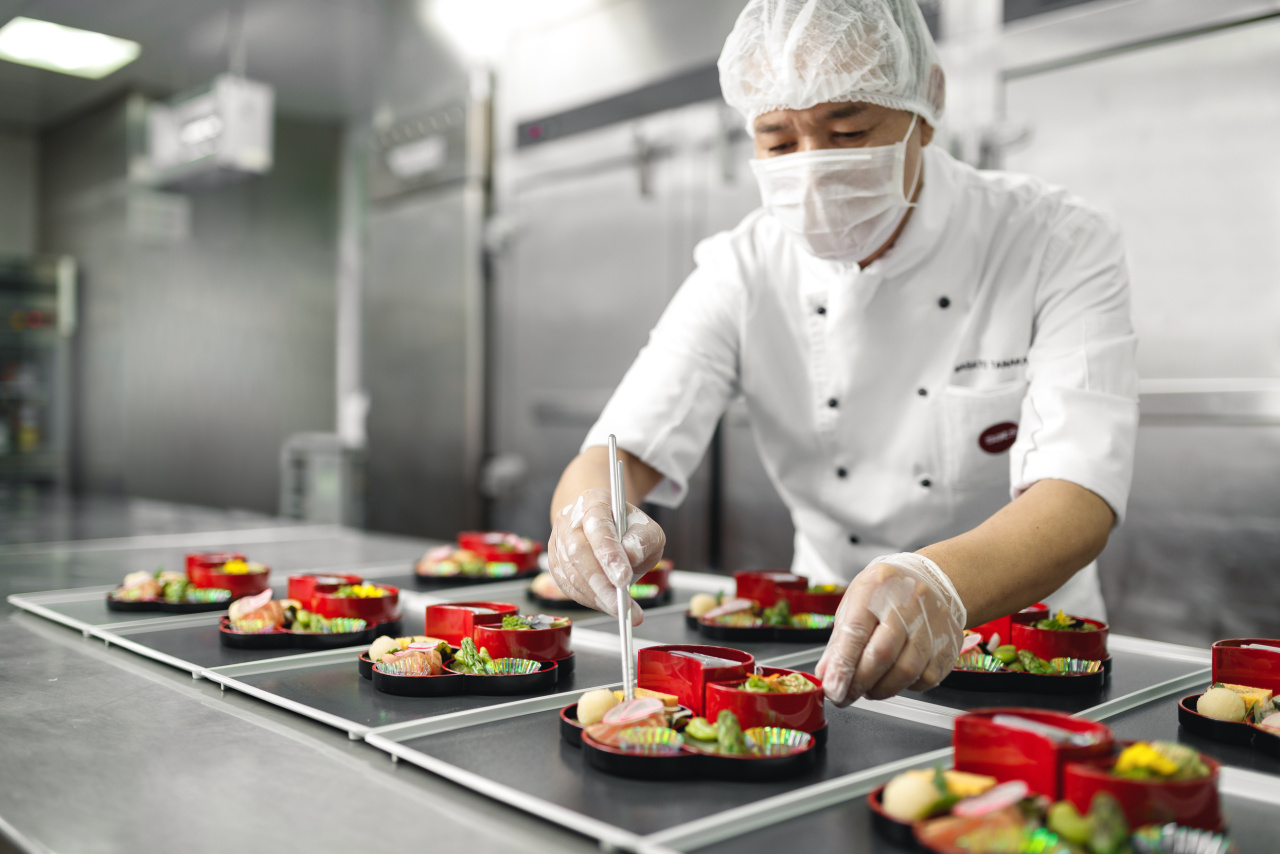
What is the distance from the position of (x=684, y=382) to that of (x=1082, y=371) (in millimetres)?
596

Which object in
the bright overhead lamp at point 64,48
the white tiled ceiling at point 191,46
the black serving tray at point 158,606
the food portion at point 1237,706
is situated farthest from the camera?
the white tiled ceiling at point 191,46

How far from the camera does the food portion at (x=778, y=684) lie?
0.83 m

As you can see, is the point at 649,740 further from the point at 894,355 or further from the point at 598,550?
the point at 894,355

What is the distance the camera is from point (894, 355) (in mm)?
1626

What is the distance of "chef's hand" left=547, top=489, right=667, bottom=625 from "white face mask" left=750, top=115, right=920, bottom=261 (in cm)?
50

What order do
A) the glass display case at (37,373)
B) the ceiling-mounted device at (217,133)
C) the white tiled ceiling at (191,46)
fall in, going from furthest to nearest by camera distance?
1. the glass display case at (37,373)
2. the white tiled ceiling at (191,46)
3. the ceiling-mounted device at (217,133)

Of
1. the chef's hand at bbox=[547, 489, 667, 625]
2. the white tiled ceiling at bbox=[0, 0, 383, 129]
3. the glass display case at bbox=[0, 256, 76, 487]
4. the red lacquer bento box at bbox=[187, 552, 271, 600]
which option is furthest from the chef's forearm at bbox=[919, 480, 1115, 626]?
the glass display case at bbox=[0, 256, 76, 487]

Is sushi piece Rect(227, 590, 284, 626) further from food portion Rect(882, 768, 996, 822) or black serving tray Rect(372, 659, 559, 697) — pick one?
food portion Rect(882, 768, 996, 822)

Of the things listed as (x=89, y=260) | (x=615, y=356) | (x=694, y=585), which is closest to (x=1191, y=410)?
(x=694, y=585)

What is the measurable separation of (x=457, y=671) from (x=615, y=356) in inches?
104

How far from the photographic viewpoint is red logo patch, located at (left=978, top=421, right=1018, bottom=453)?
1.55 metres

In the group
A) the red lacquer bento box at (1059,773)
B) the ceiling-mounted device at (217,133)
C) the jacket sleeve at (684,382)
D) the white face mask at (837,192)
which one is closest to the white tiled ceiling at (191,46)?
the ceiling-mounted device at (217,133)

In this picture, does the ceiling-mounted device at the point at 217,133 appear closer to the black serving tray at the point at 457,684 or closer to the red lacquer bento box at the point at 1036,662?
the black serving tray at the point at 457,684

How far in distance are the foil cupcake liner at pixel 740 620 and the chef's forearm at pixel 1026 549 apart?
300 millimetres
